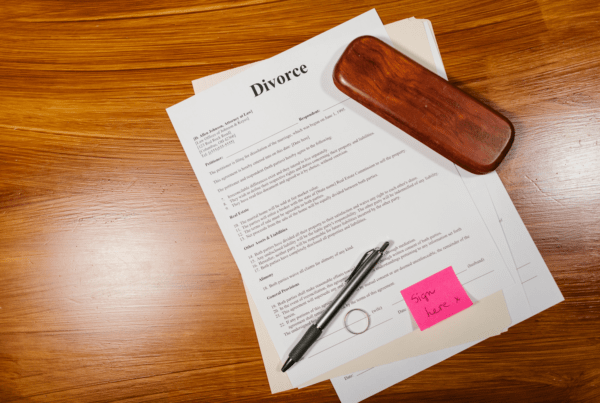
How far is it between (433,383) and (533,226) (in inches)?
11.3

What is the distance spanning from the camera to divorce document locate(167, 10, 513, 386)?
571 millimetres

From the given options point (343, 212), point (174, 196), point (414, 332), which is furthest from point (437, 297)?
point (174, 196)

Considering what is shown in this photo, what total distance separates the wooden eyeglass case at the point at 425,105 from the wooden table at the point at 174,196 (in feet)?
0.17

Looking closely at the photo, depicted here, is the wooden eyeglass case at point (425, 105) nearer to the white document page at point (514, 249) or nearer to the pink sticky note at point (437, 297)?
the white document page at point (514, 249)

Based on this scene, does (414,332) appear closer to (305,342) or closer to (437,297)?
(437,297)

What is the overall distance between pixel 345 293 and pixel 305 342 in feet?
0.32

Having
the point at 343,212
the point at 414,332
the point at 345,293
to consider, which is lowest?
the point at 414,332

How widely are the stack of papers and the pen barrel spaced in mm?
16

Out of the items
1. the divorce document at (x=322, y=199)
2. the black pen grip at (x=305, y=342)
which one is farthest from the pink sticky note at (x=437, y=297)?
the black pen grip at (x=305, y=342)

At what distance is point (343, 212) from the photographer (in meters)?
0.57

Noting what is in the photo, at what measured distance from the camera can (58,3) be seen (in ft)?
1.93

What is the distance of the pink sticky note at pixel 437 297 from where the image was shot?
573 millimetres

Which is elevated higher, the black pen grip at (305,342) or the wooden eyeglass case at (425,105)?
the wooden eyeglass case at (425,105)

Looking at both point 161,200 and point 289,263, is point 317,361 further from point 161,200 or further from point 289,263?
point 161,200
